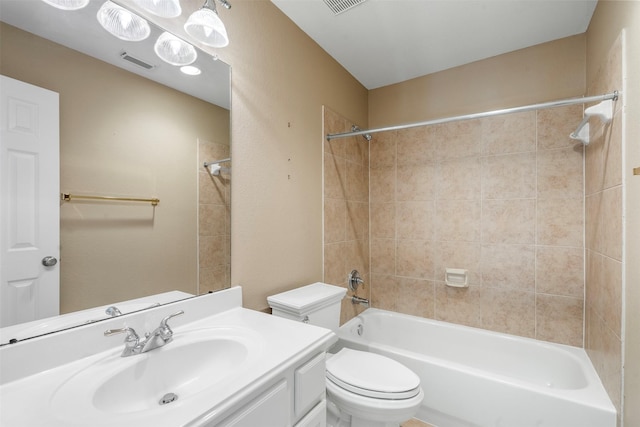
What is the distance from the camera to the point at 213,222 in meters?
1.30

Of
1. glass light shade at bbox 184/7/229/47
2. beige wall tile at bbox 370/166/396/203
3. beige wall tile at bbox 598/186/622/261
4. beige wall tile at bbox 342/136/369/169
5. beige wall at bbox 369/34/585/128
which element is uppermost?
beige wall at bbox 369/34/585/128

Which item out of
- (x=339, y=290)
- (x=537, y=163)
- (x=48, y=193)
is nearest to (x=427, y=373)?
(x=339, y=290)

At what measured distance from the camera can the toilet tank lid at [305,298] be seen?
1441mm

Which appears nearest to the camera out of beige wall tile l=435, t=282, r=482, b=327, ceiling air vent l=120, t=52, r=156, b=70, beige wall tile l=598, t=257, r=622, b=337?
ceiling air vent l=120, t=52, r=156, b=70

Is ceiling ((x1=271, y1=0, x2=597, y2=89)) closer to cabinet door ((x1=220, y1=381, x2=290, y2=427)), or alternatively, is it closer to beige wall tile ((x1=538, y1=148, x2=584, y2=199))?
beige wall tile ((x1=538, y1=148, x2=584, y2=199))

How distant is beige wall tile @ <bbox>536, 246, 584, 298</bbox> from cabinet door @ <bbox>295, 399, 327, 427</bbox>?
1.79 meters

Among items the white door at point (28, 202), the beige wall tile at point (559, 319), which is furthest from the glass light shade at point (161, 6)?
the beige wall tile at point (559, 319)

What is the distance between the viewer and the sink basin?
2.36ft

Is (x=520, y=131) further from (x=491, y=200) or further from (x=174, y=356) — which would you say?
(x=174, y=356)

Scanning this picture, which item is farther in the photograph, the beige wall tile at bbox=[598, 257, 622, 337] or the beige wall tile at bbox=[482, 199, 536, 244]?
the beige wall tile at bbox=[482, 199, 536, 244]

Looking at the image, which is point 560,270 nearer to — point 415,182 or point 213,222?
point 415,182

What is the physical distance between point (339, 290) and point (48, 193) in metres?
1.37

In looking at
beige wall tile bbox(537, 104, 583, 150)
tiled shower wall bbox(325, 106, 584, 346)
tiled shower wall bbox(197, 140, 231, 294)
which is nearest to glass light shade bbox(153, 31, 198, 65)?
tiled shower wall bbox(197, 140, 231, 294)

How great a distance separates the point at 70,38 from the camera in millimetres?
883
